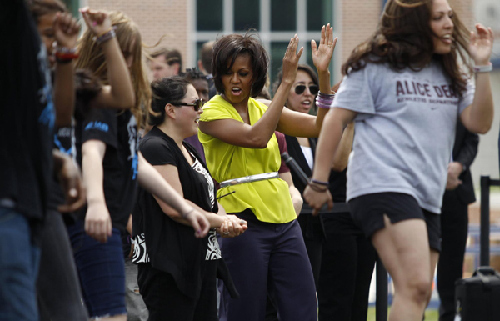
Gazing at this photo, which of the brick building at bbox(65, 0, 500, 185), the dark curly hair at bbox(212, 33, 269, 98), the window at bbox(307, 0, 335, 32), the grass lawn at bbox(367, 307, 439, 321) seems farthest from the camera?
the window at bbox(307, 0, 335, 32)

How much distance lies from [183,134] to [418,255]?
59.8 inches

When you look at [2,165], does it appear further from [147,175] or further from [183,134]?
[183,134]

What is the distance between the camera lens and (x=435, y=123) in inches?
153

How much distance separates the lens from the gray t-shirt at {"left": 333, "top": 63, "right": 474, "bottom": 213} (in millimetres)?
3830

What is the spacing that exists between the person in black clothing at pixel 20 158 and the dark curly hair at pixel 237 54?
2.54 metres

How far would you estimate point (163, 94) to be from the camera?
4.73 meters

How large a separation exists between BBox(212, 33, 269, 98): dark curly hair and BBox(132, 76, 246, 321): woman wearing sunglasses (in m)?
0.48

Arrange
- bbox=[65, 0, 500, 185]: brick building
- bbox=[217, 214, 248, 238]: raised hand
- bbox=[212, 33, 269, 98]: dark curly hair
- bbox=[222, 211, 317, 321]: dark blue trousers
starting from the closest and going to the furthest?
bbox=[217, 214, 248, 238]: raised hand < bbox=[222, 211, 317, 321]: dark blue trousers < bbox=[212, 33, 269, 98]: dark curly hair < bbox=[65, 0, 500, 185]: brick building

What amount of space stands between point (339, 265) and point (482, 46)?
6.94 feet

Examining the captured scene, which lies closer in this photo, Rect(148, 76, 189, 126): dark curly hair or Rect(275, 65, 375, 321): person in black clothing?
Rect(148, 76, 189, 126): dark curly hair

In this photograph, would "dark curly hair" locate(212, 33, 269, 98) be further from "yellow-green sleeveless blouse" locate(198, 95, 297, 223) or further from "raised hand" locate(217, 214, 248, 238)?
"raised hand" locate(217, 214, 248, 238)

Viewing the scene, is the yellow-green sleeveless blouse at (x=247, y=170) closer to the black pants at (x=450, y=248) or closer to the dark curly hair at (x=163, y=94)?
the dark curly hair at (x=163, y=94)

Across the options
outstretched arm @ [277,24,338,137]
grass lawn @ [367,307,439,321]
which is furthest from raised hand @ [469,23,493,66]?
grass lawn @ [367,307,439,321]

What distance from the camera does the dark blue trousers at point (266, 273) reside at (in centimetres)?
451
